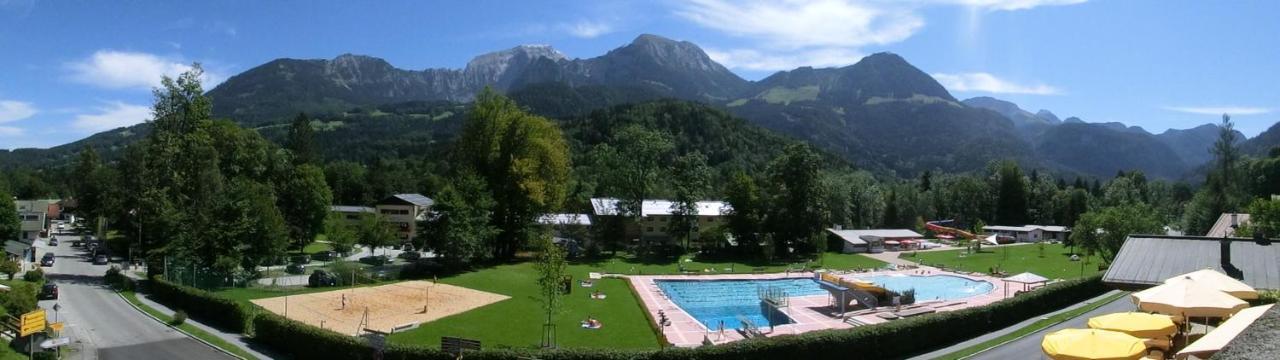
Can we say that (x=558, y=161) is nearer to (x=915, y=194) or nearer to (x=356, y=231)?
(x=356, y=231)

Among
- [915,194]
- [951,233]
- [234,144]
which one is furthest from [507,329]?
[915,194]

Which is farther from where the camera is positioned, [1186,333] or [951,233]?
[951,233]

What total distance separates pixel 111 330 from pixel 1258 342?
32768 millimetres

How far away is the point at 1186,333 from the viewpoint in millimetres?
15891

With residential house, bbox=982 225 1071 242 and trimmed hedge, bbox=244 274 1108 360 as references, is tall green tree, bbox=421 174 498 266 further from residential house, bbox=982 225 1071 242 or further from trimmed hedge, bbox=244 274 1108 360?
residential house, bbox=982 225 1071 242

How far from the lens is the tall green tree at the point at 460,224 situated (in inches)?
1644

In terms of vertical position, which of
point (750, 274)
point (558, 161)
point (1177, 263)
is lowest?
point (750, 274)

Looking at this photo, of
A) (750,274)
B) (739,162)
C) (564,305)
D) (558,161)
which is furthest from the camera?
(739,162)

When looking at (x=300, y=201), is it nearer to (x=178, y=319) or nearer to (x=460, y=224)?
(x=460, y=224)

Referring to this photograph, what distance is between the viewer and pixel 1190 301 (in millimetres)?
14734

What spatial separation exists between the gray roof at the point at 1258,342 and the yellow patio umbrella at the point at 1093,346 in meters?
5.57

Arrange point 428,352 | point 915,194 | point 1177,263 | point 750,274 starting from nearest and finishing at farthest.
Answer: point 428,352
point 1177,263
point 750,274
point 915,194

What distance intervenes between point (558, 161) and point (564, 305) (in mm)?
19743

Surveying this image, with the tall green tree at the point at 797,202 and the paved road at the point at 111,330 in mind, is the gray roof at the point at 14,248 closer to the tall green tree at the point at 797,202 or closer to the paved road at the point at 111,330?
the paved road at the point at 111,330
